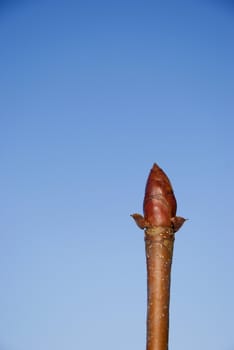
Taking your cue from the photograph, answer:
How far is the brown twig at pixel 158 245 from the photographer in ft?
14.1

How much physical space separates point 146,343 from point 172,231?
1.23 meters

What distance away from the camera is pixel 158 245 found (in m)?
4.58

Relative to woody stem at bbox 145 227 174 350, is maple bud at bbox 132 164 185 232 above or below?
above

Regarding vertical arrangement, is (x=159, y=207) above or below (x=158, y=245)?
above

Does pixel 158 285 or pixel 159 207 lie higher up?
pixel 159 207

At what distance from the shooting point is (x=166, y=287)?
14.4 ft

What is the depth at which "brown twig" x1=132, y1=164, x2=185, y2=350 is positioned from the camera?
429cm

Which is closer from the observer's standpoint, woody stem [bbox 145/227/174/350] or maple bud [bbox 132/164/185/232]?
woody stem [bbox 145/227/174/350]

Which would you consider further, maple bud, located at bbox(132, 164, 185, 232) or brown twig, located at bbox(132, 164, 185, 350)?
maple bud, located at bbox(132, 164, 185, 232)

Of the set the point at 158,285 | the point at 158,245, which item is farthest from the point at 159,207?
the point at 158,285

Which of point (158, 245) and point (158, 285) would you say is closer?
point (158, 285)

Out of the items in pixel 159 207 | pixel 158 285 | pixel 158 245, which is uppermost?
pixel 159 207

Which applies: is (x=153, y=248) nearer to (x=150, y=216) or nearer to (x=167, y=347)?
(x=150, y=216)

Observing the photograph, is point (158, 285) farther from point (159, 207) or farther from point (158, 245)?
point (159, 207)
